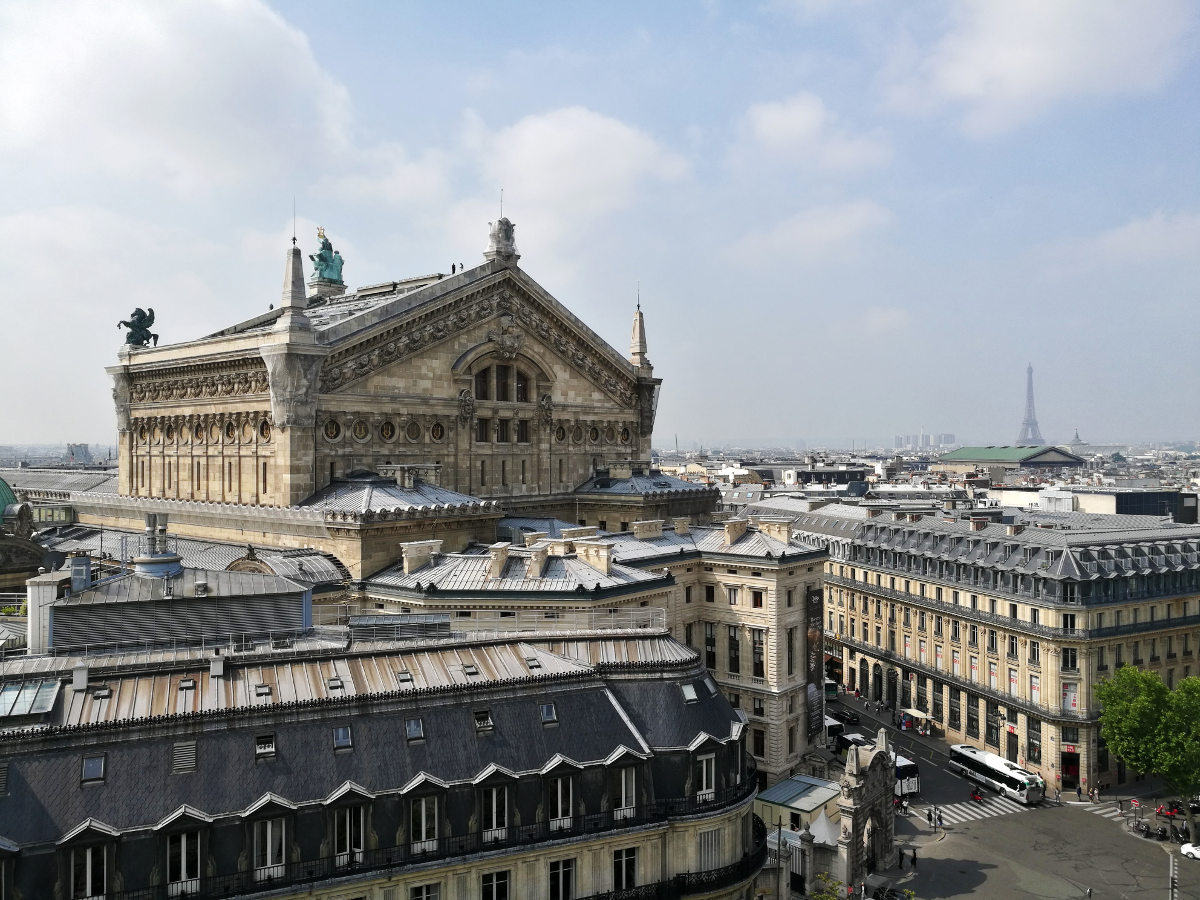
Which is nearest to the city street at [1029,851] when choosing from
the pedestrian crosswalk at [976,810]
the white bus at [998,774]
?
the pedestrian crosswalk at [976,810]

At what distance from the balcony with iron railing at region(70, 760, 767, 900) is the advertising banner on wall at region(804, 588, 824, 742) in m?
27.8

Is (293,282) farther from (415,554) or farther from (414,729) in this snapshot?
(414,729)

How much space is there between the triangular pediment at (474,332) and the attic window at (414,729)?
33396 mm

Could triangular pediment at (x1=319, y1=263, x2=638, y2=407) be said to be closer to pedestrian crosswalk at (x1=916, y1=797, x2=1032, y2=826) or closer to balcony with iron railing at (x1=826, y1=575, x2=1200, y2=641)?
balcony with iron railing at (x1=826, y1=575, x2=1200, y2=641)

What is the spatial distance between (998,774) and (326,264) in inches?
2546

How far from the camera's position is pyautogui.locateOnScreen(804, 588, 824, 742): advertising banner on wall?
67.1m

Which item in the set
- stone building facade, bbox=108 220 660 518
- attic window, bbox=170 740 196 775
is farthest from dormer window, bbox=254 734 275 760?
stone building facade, bbox=108 220 660 518

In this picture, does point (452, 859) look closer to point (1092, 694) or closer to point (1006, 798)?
point (1006, 798)

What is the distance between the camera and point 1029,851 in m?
59.1

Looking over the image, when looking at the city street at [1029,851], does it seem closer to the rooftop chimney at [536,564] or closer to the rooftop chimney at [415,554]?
the rooftop chimney at [536,564]

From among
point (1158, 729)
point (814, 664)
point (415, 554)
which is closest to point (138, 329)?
point (415, 554)

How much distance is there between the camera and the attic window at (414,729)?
32.7 metres

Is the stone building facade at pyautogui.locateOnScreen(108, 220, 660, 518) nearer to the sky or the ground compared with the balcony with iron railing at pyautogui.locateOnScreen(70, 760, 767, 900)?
nearer to the sky

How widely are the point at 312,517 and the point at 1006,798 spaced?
156 ft
